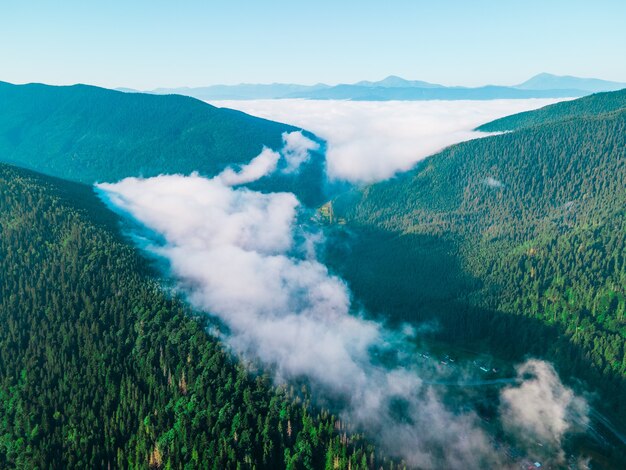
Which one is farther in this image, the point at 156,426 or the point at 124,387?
the point at 124,387

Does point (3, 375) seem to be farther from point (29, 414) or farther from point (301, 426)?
point (301, 426)

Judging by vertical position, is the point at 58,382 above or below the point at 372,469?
above

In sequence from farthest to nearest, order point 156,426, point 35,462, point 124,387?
1. point 124,387
2. point 156,426
3. point 35,462

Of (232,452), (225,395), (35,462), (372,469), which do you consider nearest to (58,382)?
(35,462)

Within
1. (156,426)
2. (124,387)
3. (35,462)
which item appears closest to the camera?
(35,462)

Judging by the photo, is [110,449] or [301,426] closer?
[110,449]

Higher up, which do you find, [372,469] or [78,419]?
[78,419]

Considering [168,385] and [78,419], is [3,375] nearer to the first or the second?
[78,419]

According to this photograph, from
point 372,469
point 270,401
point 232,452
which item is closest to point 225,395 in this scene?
point 270,401
